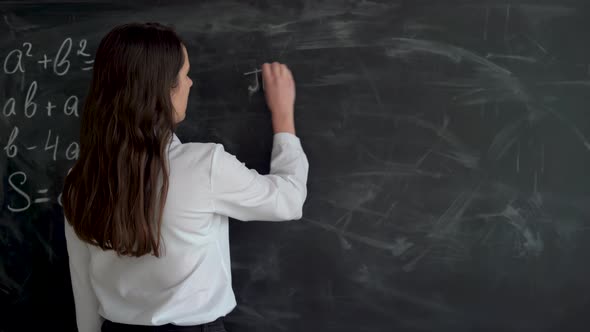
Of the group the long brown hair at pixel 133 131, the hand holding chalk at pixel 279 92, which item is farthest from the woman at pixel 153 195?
the hand holding chalk at pixel 279 92

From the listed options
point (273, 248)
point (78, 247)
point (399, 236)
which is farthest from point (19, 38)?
point (399, 236)

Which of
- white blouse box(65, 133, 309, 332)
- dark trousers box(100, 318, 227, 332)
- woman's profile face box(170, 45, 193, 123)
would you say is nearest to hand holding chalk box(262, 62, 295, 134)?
white blouse box(65, 133, 309, 332)

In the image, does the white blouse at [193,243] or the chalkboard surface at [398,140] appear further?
the chalkboard surface at [398,140]

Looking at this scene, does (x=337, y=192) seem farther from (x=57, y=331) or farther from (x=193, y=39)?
(x=57, y=331)

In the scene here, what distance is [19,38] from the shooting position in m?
1.75

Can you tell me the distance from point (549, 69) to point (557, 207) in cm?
40

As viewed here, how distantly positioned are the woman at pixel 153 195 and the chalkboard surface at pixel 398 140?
29cm

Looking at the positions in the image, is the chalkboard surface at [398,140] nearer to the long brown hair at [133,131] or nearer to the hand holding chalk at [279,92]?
the hand holding chalk at [279,92]

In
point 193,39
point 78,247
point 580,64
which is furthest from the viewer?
point 193,39

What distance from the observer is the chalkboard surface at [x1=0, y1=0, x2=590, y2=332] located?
1.59m

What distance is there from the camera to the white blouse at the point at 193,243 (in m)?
1.29

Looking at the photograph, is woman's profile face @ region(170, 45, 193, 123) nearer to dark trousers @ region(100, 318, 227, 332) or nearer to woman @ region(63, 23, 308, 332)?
woman @ region(63, 23, 308, 332)

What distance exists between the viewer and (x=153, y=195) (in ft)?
4.13

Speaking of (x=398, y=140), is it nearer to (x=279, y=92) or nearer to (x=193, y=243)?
(x=279, y=92)
